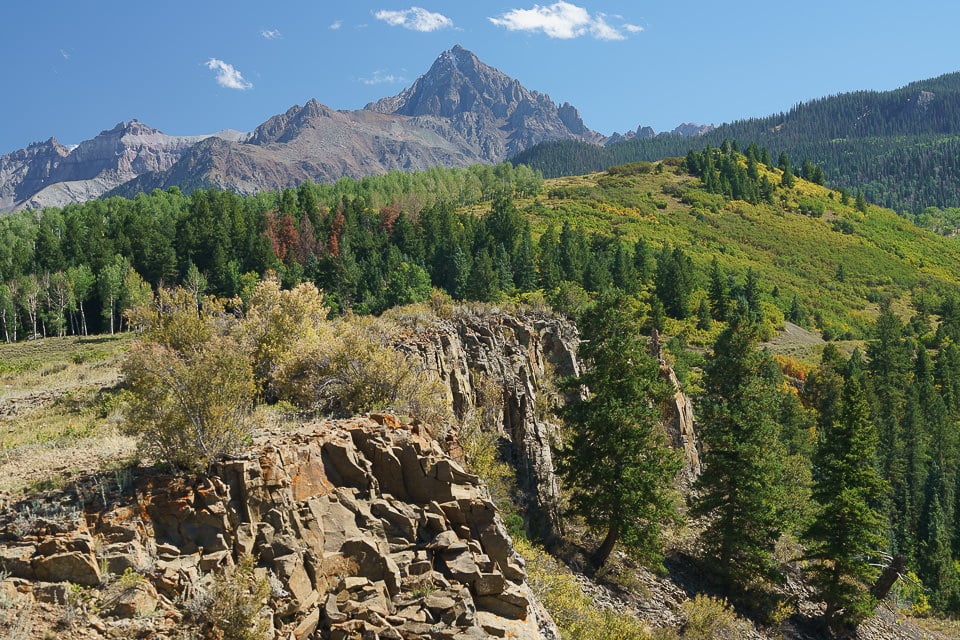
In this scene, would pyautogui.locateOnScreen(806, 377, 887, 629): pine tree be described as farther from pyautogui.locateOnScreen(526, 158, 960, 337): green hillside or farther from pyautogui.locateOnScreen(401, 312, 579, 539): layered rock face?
pyautogui.locateOnScreen(526, 158, 960, 337): green hillside

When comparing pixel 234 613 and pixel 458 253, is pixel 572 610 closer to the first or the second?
pixel 234 613

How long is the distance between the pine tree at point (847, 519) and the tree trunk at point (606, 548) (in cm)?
830

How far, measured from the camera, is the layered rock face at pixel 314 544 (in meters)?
9.23

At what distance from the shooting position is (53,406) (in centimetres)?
2055

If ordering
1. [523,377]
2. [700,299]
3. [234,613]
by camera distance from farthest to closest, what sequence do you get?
[700,299], [523,377], [234,613]

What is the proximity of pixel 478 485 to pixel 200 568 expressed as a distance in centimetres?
614

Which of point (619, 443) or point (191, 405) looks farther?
point (619, 443)

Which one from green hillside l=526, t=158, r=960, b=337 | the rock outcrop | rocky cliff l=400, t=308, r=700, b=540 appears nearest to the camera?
rocky cliff l=400, t=308, r=700, b=540

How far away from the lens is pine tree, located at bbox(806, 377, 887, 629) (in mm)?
23812

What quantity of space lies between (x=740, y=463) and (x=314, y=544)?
1824 centimetres

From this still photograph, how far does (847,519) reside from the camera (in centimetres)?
2394

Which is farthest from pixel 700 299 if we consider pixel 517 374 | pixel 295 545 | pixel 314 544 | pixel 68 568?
pixel 68 568

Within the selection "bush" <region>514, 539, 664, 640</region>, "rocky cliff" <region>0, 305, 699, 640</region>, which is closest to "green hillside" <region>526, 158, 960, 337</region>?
"bush" <region>514, 539, 664, 640</region>

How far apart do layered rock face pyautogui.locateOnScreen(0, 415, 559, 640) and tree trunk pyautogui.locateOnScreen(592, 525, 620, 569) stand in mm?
9023
